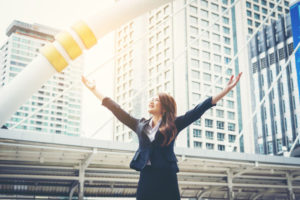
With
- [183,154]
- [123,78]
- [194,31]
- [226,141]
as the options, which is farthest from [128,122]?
[123,78]

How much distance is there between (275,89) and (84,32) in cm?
5961

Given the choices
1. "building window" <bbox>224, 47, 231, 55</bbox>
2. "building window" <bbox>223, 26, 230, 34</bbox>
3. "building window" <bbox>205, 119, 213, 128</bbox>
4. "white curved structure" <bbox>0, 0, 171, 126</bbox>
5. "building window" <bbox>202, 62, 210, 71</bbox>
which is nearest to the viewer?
"white curved structure" <bbox>0, 0, 171, 126</bbox>

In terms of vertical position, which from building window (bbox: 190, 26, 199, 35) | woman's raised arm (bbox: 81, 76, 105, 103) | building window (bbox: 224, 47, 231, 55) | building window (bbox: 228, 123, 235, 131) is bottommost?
woman's raised arm (bbox: 81, 76, 105, 103)

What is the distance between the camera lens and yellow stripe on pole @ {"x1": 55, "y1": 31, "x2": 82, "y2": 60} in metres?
A: 2.01

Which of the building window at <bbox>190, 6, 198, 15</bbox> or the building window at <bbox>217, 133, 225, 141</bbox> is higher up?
the building window at <bbox>190, 6, 198, 15</bbox>

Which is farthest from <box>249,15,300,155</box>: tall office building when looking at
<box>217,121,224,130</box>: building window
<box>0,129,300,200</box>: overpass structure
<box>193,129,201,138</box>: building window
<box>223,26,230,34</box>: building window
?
<box>0,129,300,200</box>: overpass structure

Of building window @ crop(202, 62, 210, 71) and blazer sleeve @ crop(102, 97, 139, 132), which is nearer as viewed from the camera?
blazer sleeve @ crop(102, 97, 139, 132)

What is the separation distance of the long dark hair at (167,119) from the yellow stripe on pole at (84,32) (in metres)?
0.55

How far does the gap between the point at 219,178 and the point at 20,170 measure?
895 cm

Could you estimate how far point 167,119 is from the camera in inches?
87.4

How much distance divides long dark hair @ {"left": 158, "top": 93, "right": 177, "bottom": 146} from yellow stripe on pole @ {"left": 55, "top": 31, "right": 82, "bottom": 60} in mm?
591

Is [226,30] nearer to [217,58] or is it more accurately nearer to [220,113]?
Answer: [217,58]

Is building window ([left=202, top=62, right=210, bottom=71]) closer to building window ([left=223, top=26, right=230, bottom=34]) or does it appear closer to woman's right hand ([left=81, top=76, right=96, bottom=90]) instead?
building window ([left=223, top=26, right=230, bottom=34])

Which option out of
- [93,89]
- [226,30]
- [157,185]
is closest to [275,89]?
[226,30]
